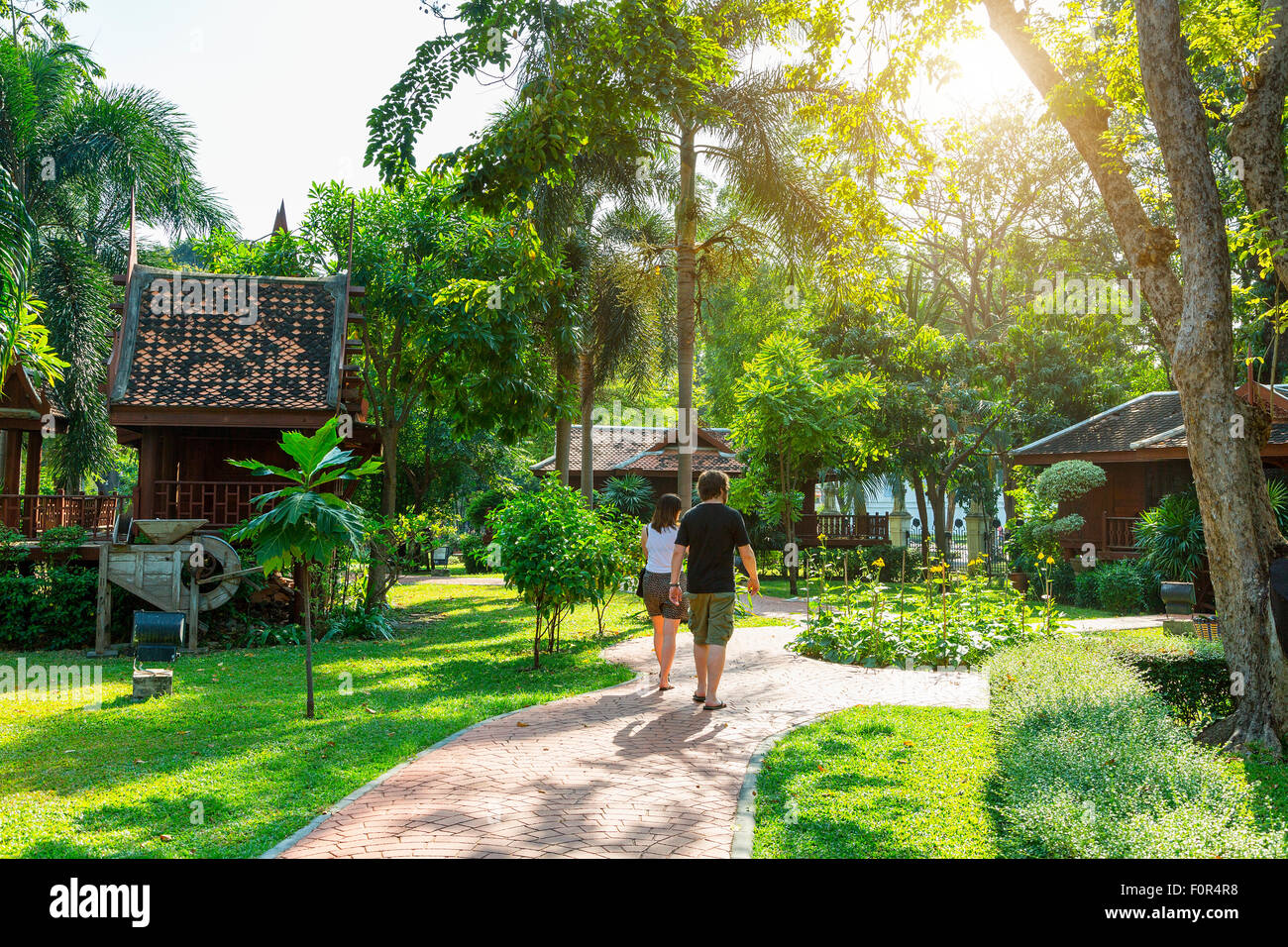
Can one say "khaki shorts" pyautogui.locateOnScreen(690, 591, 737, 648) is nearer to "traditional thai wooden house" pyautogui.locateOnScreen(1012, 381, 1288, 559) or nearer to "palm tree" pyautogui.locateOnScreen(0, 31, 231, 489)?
"traditional thai wooden house" pyautogui.locateOnScreen(1012, 381, 1288, 559)

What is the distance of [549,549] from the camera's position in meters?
10.8

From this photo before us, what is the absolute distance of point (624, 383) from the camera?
1027 inches

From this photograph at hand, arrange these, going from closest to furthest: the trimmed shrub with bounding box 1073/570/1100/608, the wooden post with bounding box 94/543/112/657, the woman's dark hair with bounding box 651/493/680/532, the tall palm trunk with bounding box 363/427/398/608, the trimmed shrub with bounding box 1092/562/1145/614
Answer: the woman's dark hair with bounding box 651/493/680/532 → the wooden post with bounding box 94/543/112/657 → the tall palm trunk with bounding box 363/427/398/608 → the trimmed shrub with bounding box 1092/562/1145/614 → the trimmed shrub with bounding box 1073/570/1100/608

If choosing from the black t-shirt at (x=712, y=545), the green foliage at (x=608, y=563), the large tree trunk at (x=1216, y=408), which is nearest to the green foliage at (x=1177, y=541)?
the green foliage at (x=608, y=563)

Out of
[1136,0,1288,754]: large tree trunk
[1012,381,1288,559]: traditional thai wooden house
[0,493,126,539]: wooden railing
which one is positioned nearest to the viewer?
[1136,0,1288,754]: large tree trunk

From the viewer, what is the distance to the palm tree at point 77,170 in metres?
21.8

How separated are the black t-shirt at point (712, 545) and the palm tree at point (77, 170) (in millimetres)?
18457

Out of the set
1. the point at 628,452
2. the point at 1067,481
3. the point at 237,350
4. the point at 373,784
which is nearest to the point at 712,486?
the point at 373,784

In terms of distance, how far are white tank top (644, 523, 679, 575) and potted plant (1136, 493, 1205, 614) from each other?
39.1ft

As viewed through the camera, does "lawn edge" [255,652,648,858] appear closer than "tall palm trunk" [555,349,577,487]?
Yes

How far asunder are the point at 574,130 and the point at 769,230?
8230mm

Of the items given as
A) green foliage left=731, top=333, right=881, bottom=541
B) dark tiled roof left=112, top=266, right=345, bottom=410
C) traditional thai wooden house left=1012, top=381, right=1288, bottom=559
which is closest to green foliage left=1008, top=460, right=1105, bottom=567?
traditional thai wooden house left=1012, top=381, right=1288, bottom=559

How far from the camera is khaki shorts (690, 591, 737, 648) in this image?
8.10 meters

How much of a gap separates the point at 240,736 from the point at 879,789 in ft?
17.5
